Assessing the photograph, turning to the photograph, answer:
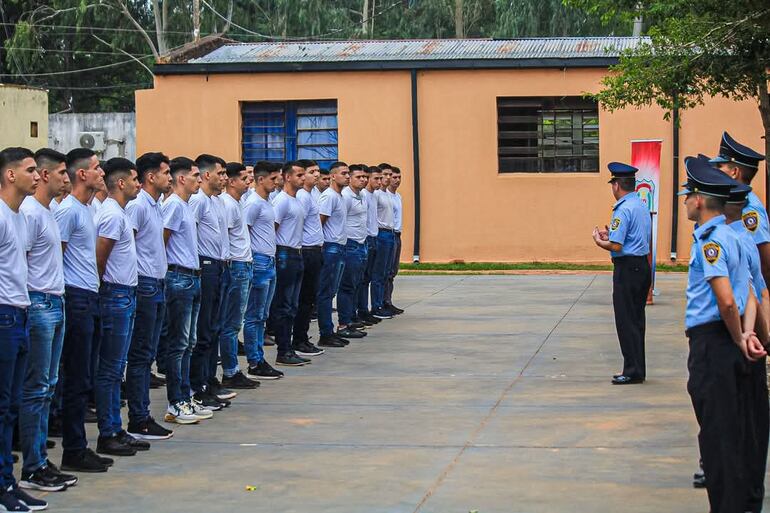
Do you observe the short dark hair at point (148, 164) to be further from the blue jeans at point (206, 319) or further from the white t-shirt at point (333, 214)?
the white t-shirt at point (333, 214)

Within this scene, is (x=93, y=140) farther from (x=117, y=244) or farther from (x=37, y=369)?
(x=37, y=369)

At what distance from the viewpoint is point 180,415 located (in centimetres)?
1074

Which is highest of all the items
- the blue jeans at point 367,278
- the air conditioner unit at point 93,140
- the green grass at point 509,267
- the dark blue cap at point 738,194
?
the air conditioner unit at point 93,140

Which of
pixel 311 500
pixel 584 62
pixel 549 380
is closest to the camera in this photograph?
pixel 311 500

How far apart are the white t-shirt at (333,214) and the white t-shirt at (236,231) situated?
3551 millimetres

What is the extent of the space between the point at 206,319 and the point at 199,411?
801 mm

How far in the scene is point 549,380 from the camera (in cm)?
1278

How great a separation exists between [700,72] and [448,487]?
9095mm

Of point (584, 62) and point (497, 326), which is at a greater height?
point (584, 62)

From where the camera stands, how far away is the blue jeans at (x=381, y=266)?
18.2 meters

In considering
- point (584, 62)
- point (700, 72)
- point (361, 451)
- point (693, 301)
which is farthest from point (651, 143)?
point (693, 301)

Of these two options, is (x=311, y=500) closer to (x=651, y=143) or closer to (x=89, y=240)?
(x=89, y=240)

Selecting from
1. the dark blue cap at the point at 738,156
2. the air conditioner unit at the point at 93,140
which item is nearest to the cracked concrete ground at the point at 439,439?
the dark blue cap at the point at 738,156

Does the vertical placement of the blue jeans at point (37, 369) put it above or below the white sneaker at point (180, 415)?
above
